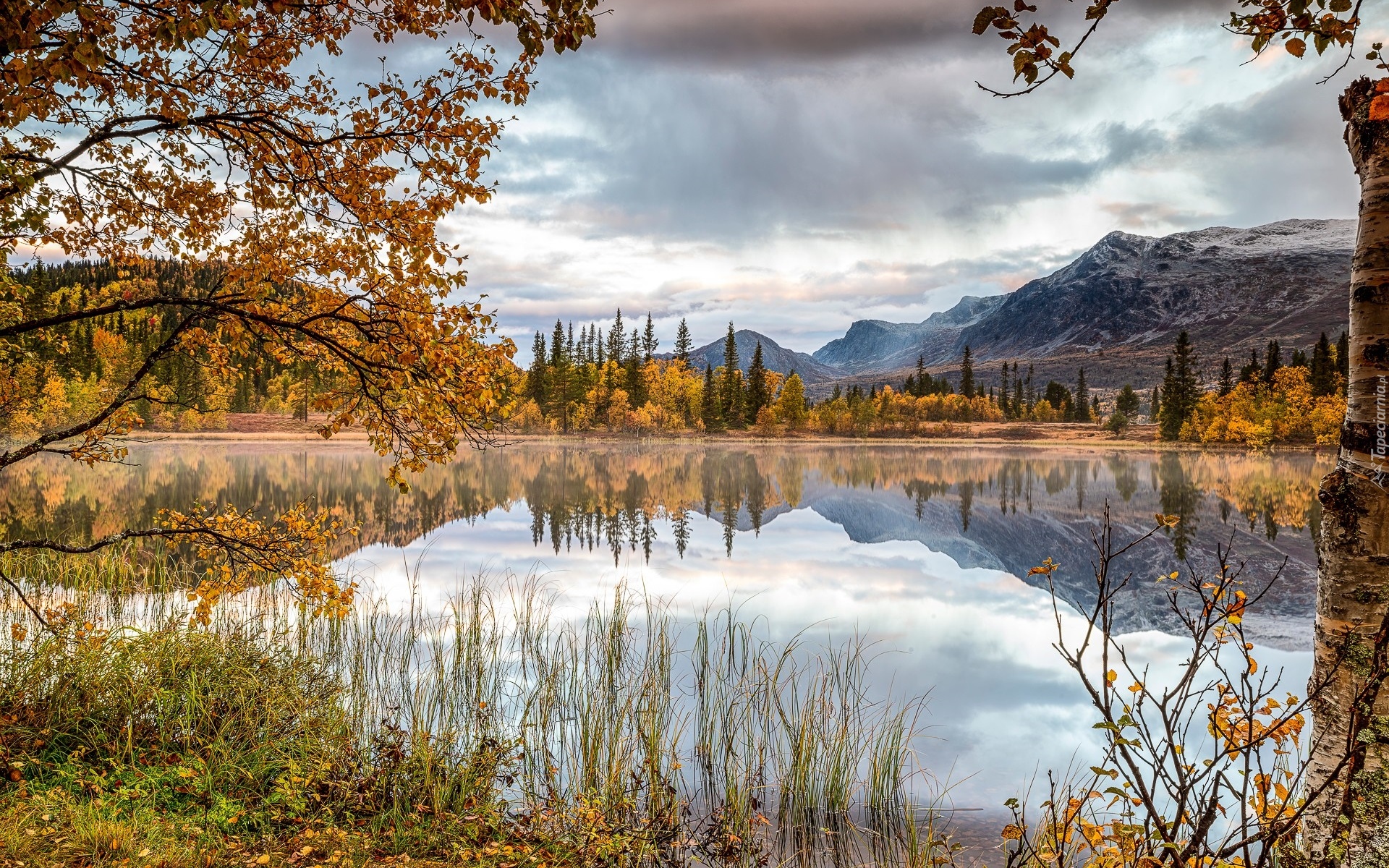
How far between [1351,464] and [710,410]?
87.7 metres

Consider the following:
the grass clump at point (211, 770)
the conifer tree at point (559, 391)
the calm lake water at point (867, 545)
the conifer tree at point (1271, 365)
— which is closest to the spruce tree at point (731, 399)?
the conifer tree at point (559, 391)

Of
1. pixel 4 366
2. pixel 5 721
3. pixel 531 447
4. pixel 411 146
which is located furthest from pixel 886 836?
pixel 531 447

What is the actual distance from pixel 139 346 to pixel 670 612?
93.6 meters

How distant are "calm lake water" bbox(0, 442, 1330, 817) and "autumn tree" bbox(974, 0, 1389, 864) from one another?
1.83 meters

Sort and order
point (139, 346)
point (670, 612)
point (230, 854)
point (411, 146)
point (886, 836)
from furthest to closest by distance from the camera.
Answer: point (139, 346) < point (670, 612) < point (886, 836) < point (411, 146) < point (230, 854)

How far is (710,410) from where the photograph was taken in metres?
90.2

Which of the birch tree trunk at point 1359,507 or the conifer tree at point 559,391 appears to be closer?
the birch tree trunk at point 1359,507

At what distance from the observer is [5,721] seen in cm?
532

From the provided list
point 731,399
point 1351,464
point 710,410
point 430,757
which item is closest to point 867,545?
point 430,757

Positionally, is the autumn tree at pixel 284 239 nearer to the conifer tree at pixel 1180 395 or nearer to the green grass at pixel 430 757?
the green grass at pixel 430 757

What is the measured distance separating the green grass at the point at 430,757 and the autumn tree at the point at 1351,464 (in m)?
2.50

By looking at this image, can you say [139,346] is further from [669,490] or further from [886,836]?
[886,836]

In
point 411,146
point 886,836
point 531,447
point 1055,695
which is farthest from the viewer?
point 531,447

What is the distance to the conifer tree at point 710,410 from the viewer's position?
90250mm
